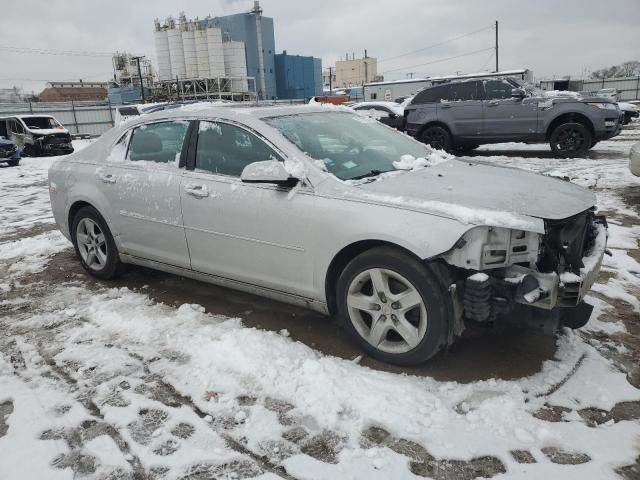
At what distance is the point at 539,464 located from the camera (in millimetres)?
2252

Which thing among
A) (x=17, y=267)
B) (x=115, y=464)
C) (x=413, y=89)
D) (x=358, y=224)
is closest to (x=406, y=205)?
(x=358, y=224)

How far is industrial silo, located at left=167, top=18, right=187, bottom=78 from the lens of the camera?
46406 millimetres

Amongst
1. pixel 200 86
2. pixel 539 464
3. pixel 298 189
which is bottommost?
pixel 539 464

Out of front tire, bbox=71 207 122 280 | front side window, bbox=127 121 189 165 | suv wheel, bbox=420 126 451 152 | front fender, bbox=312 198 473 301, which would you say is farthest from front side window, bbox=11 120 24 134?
front fender, bbox=312 198 473 301

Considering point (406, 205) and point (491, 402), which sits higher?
point (406, 205)

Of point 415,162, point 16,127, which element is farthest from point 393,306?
point 16,127

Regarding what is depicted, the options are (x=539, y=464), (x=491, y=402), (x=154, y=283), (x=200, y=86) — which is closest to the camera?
(x=539, y=464)

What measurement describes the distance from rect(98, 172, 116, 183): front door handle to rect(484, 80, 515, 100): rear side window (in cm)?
946

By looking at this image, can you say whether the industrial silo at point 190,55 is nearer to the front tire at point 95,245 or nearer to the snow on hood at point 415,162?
the front tire at point 95,245

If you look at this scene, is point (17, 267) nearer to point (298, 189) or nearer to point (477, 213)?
point (298, 189)

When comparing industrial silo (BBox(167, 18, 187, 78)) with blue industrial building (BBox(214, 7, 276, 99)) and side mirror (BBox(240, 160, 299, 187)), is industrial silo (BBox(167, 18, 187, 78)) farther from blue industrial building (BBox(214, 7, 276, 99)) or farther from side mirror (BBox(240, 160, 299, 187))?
side mirror (BBox(240, 160, 299, 187))

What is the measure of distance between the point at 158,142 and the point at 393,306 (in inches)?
97.6

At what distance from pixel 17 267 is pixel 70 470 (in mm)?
3824

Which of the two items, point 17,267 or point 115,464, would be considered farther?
point 17,267
